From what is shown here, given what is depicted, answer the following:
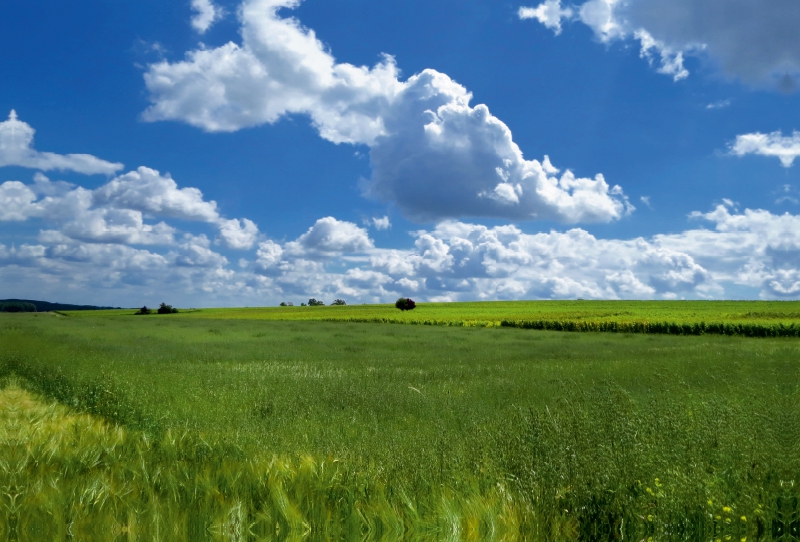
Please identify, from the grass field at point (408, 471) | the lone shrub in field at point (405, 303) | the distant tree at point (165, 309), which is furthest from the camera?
the distant tree at point (165, 309)

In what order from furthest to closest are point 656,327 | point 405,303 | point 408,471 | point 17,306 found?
point 17,306 → point 405,303 → point 656,327 → point 408,471

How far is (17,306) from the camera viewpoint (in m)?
121

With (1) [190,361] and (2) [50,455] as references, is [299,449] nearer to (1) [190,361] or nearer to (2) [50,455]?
(2) [50,455]

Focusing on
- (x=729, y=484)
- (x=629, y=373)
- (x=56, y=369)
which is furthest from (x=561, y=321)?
(x=729, y=484)

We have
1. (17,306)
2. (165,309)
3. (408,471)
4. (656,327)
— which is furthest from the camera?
(17,306)

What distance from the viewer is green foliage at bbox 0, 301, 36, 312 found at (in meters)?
116

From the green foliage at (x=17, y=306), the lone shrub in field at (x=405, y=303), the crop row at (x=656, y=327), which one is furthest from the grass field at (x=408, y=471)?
the green foliage at (x=17, y=306)

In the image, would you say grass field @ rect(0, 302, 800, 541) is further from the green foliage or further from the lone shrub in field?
the green foliage

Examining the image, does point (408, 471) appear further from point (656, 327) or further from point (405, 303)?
point (405, 303)

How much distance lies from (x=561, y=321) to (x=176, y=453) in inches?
1657

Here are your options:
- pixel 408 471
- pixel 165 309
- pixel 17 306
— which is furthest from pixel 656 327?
pixel 17 306

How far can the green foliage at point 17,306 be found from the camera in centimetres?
11609

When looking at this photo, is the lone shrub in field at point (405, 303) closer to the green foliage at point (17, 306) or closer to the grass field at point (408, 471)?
the grass field at point (408, 471)

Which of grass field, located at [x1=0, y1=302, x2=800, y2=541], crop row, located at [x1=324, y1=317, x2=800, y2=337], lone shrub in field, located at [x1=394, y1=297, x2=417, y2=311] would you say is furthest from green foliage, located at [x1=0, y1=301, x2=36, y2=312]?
grass field, located at [x1=0, y1=302, x2=800, y2=541]
